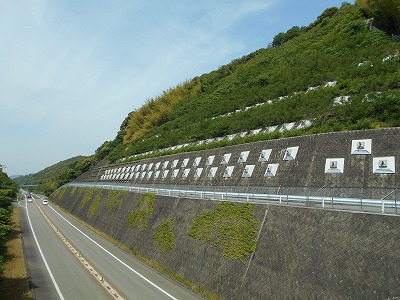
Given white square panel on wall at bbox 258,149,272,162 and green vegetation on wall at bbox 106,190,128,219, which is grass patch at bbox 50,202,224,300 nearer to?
green vegetation on wall at bbox 106,190,128,219

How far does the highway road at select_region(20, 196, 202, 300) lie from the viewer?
17.1 metres

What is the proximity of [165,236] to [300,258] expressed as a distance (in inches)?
461

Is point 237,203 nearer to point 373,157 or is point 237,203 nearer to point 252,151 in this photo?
point 373,157

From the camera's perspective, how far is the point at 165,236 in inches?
907

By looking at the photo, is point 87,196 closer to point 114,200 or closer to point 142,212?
point 114,200

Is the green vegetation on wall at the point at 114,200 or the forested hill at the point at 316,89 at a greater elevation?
the forested hill at the point at 316,89

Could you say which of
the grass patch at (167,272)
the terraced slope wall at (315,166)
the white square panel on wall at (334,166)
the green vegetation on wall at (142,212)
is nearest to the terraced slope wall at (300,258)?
the grass patch at (167,272)

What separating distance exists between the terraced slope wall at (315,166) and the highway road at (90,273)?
8.23 metres

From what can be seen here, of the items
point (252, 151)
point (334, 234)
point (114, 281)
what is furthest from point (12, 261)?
point (334, 234)

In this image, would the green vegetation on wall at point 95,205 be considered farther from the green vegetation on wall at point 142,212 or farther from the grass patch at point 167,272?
the green vegetation on wall at point 142,212

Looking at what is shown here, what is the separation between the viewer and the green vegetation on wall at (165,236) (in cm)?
2208

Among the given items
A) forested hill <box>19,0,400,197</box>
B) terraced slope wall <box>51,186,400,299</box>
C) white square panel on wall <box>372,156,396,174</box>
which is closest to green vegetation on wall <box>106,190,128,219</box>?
forested hill <box>19,0,400,197</box>

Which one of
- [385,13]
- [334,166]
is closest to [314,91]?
[385,13]

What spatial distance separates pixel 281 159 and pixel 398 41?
918 inches
